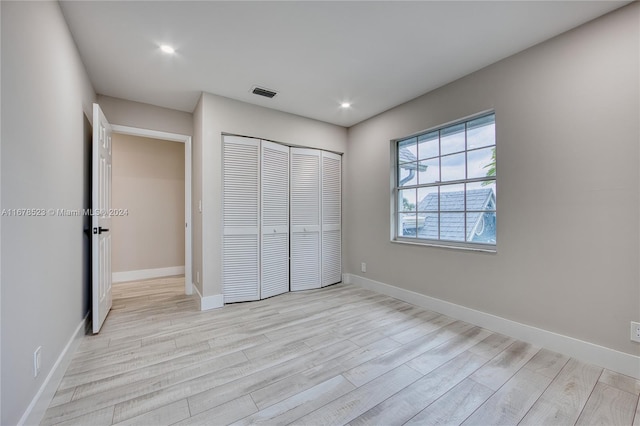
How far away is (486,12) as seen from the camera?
1867 millimetres

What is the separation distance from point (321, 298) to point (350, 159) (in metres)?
2.18

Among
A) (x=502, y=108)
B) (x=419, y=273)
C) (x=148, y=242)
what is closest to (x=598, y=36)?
(x=502, y=108)

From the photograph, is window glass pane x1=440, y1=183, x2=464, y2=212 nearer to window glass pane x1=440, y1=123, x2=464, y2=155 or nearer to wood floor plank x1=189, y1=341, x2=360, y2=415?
window glass pane x1=440, y1=123, x2=464, y2=155

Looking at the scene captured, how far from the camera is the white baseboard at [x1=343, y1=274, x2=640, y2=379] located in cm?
185

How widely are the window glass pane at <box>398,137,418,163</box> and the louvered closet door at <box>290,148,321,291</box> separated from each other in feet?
3.84

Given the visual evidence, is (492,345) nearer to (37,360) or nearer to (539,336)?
(539,336)

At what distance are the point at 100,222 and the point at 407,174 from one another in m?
3.43

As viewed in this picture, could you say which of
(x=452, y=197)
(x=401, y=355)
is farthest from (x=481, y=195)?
(x=401, y=355)

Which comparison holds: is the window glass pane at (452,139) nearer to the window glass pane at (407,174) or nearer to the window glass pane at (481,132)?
the window glass pane at (481,132)

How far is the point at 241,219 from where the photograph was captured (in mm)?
3336

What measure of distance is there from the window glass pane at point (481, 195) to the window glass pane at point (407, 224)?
708 mm

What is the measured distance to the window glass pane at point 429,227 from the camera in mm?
3141

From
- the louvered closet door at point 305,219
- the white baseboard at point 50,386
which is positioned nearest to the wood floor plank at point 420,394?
the white baseboard at point 50,386

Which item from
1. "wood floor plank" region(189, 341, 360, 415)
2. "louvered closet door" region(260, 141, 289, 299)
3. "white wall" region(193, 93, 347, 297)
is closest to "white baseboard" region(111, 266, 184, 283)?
"white wall" region(193, 93, 347, 297)
